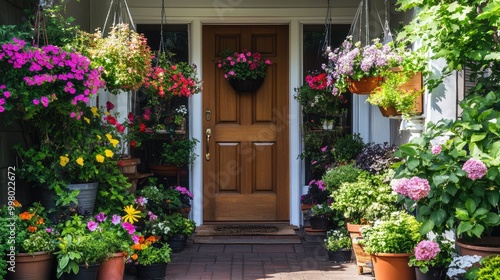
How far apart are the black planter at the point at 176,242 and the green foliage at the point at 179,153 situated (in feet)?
3.31

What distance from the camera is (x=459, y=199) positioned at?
418cm

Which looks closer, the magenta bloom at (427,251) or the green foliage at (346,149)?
the magenta bloom at (427,251)

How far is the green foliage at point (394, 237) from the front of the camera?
4832 mm

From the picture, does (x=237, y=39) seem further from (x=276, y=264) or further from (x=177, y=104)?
(x=276, y=264)

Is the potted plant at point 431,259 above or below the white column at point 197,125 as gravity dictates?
below

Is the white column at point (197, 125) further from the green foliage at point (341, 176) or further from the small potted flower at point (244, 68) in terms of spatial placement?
the green foliage at point (341, 176)

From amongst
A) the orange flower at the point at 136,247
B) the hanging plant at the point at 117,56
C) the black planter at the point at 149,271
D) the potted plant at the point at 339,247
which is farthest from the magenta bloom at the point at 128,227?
the potted plant at the point at 339,247

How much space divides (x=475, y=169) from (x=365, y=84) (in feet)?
6.16

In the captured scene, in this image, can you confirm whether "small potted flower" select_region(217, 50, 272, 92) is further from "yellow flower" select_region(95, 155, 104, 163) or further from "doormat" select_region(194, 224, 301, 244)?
"yellow flower" select_region(95, 155, 104, 163)

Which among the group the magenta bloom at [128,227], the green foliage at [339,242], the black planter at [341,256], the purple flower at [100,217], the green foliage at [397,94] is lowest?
the black planter at [341,256]

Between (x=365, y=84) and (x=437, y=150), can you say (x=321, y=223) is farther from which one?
(x=437, y=150)

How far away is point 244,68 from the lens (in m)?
7.56

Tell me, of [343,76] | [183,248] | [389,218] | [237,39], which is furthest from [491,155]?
[237,39]

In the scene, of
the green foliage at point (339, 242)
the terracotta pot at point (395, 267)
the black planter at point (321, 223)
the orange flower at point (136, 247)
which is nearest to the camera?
the terracotta pot at point (395, 267)
